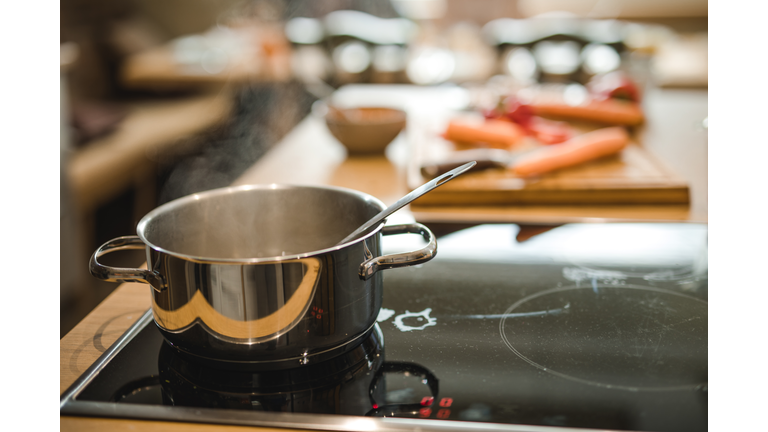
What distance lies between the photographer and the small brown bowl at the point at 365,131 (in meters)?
1.20

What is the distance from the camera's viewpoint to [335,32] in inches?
137

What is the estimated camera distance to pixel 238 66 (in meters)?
3.91

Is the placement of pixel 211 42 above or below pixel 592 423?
above

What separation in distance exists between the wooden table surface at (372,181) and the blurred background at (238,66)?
15 centimetres

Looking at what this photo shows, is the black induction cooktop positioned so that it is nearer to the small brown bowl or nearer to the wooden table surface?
the wooden table surface

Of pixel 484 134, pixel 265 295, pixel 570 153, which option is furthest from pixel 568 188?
pixel 265 295

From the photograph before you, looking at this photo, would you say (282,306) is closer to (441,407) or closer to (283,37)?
(441,407)

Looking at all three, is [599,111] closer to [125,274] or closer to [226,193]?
[226,193]

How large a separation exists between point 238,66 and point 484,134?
9.98ft

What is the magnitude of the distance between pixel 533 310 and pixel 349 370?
0.71 feet

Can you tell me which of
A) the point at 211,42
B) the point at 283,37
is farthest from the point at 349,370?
the point at 283,37

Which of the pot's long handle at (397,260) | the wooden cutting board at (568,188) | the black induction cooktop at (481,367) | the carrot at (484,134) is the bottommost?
the black induction cooktop at (481,367)

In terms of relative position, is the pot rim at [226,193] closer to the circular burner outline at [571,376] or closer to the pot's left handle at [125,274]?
the pot's left handle at [125,274]

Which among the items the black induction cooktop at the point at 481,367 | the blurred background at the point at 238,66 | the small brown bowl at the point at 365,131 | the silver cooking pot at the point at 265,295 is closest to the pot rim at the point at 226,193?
the silver cooking pot at the point at 265,295
